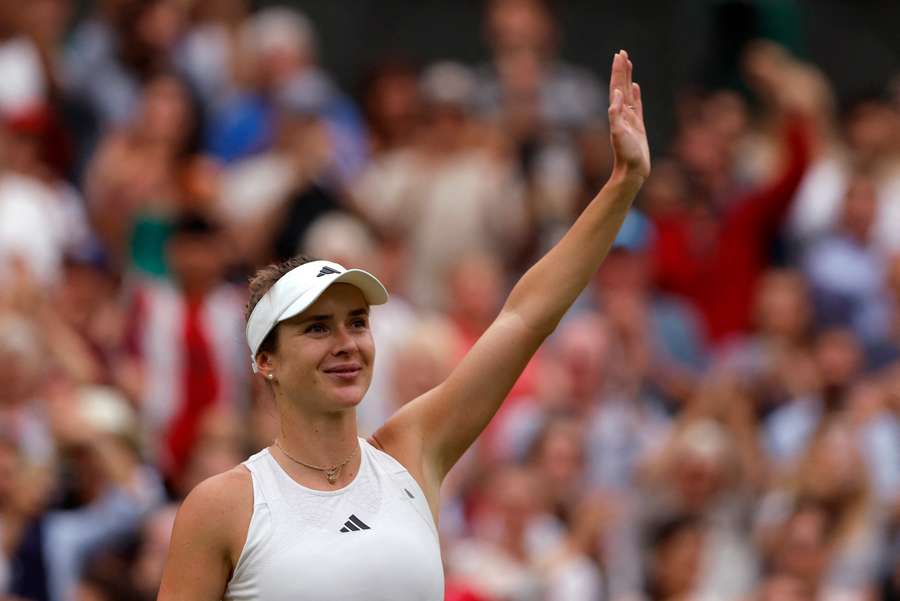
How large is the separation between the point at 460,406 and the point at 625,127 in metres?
0.78

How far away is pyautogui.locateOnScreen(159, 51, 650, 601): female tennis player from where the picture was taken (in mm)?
4125

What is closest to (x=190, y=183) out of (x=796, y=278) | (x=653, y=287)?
(x=653, y=287)

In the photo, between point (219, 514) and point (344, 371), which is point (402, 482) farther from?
point (219, 514)

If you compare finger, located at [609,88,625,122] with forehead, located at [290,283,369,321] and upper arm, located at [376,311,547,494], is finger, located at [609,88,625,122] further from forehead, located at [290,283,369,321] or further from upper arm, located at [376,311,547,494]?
forehead, located at [290,283,369,321]

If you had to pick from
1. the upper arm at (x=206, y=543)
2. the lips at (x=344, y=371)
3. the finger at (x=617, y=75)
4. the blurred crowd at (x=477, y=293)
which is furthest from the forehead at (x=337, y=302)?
the blurred crowd at (x=477, y=293)

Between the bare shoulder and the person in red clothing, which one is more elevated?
the person in red clothing

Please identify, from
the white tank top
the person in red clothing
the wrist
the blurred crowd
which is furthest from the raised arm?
the person in red clothing

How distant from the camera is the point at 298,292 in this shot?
13.9 ft

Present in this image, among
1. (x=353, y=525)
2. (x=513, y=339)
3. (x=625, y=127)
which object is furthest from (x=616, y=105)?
(x=353, y=525)

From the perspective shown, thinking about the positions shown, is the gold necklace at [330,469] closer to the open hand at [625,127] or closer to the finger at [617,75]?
the open hand at [625,127]

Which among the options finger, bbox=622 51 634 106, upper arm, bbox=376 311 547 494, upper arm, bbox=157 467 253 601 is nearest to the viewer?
upper arm, bbox=157 467 253 601

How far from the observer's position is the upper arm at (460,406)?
4.47 meters

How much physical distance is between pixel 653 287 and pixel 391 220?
1.52 m

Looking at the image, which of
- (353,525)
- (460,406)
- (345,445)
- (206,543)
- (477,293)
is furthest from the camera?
(477,293)
